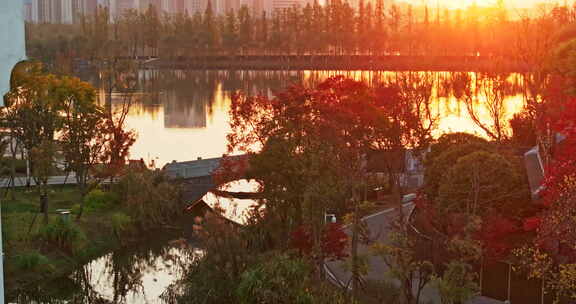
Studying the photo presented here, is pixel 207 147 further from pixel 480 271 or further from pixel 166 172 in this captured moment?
pixel 480 271

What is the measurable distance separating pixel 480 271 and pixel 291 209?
3.59m

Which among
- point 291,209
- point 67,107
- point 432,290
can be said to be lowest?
point 432,290

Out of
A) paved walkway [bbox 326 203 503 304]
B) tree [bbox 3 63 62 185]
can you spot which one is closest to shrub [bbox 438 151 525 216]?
paved walkway [bbox 326 203 503 304]

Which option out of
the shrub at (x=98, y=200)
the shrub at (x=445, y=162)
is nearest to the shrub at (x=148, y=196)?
the shrub at (x=98, y=200)

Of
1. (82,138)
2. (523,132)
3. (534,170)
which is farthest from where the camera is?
(523,132)

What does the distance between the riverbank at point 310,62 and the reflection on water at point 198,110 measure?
9052mm

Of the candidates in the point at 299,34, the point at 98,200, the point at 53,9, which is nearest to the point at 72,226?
the point at 98,200

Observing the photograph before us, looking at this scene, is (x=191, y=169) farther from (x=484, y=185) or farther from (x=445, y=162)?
(x=484, y=185)

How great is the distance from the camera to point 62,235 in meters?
16.9

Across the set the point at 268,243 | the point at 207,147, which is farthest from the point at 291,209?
the point at 207,147

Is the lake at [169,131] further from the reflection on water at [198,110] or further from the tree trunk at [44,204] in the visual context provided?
the tree trunk at [44,204]

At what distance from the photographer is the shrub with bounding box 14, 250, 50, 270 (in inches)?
602

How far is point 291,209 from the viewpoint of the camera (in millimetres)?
15469

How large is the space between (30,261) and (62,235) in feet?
4.89
